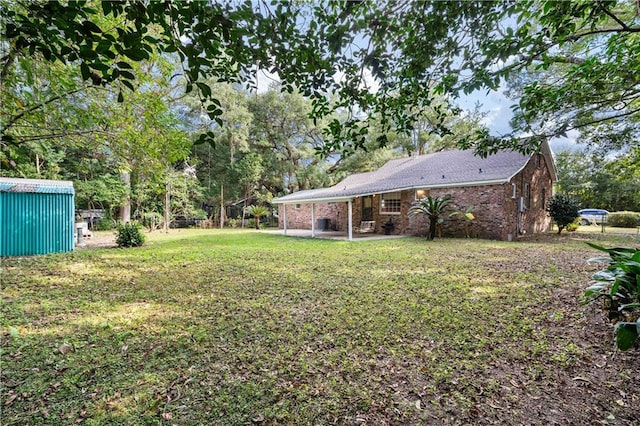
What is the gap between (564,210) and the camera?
13773 mm

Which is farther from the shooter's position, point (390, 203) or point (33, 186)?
point (390, 203)

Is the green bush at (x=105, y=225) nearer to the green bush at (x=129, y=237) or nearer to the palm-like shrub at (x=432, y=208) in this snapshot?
the green bush at (x=129, y=237)

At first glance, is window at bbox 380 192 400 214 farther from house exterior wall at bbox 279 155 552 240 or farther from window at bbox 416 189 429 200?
window at bbox 416 189 429 200

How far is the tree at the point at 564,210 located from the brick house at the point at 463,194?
0.79 metres

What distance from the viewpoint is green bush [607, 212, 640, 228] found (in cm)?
1908

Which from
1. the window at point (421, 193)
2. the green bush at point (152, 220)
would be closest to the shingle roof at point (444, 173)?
the window at point (421, 193)

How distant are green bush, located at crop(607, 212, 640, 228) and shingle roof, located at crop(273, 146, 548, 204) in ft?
43.9

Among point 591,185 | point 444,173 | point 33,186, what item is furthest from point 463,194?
point 591,185

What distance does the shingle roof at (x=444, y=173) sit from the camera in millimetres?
12164

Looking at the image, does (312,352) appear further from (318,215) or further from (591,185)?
(591,185)

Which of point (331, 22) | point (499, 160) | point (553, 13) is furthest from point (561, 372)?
point (499, 160)

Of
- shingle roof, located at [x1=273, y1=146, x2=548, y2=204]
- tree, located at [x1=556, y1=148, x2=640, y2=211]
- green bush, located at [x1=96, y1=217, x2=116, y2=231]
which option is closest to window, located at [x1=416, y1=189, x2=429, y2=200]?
shingle roof, located at [x1=273, y1=146, x2=548, y2=204]

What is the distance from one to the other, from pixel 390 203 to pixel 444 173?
2932mm

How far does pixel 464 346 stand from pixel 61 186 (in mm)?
11527
